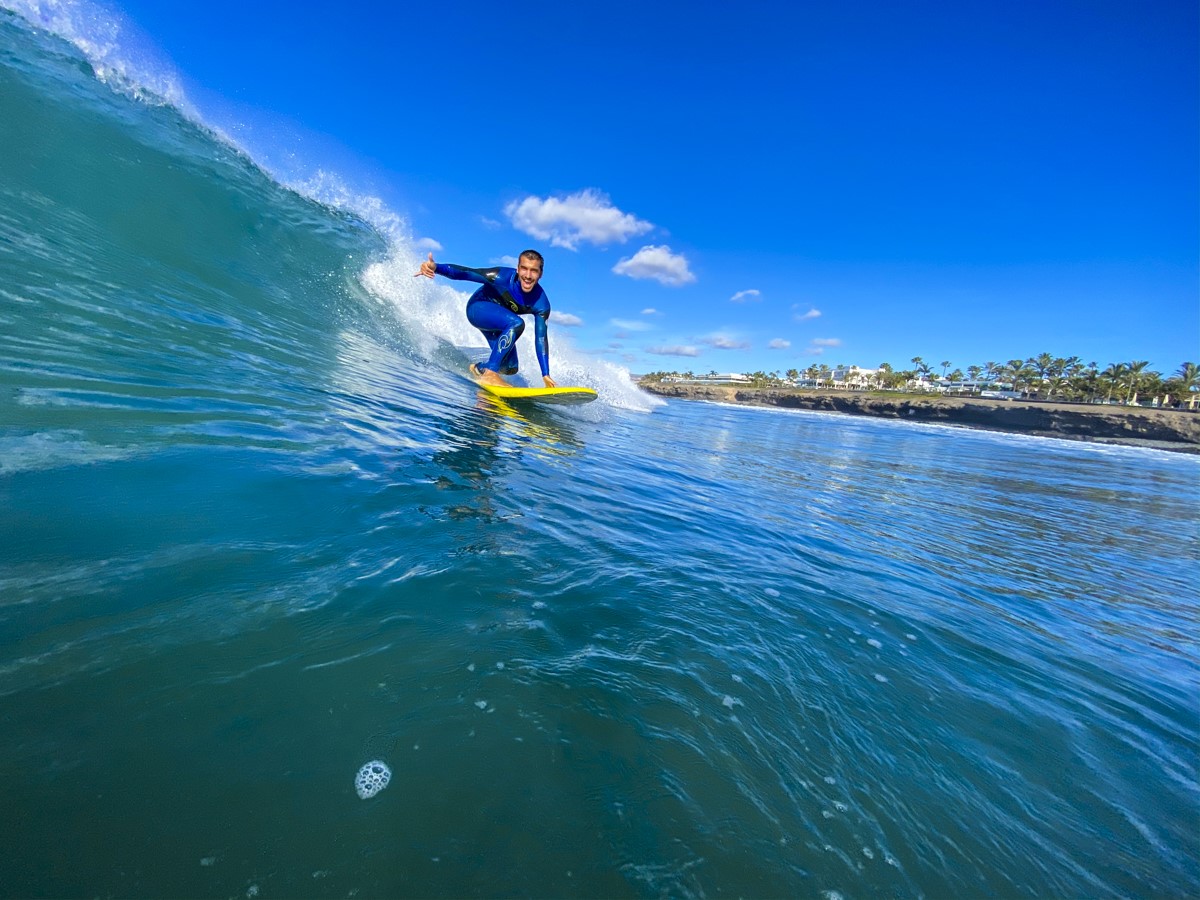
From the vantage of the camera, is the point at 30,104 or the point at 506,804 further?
the point at 30,104

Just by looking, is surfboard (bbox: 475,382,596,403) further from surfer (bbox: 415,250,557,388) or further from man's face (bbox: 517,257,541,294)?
man's face (bbox: 517,257,541,294)

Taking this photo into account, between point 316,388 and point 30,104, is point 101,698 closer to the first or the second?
point 316,388

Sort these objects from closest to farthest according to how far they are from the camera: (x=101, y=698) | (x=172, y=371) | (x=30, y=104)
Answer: (x=101, y=698)
(x=172, y=371)
(x=30, y=104)

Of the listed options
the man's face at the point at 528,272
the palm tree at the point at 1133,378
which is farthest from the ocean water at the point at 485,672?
the palm tree at the point at 1133,378

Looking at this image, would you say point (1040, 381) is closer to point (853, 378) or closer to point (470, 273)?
point (853, 378)

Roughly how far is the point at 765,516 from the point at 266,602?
5.04m

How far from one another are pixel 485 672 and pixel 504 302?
8.67 meters

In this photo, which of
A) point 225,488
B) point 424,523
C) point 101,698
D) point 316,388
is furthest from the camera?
point 316,388

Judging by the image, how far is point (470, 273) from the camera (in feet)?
30.1

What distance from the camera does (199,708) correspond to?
1545 mm

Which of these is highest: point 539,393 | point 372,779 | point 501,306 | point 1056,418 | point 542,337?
point 501,306

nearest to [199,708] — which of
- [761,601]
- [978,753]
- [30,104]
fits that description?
[761,601]

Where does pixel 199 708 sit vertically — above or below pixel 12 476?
below

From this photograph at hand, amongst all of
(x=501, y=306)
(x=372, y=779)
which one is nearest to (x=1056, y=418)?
(x=501, y=306)
